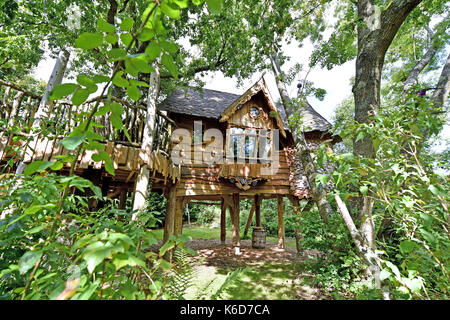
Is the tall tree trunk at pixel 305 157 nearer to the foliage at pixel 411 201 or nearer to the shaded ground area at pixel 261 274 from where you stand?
the shaded ground area at pixel 261 274

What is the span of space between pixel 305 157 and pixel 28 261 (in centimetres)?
412

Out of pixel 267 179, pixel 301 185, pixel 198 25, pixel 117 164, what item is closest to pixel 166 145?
pixel 117 164

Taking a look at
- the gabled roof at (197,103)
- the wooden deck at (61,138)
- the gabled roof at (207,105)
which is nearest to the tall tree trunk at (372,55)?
the wooden deck at (61,138)

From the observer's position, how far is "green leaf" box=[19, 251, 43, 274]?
598mm

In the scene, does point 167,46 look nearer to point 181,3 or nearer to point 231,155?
point 181,3

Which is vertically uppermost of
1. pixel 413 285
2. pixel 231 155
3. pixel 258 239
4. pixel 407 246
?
pixel 231 155

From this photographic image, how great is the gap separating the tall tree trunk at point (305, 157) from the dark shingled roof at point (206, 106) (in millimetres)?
4854

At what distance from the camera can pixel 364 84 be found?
3480 mm

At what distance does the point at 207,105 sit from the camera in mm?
11672

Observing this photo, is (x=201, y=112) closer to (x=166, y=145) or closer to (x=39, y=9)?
(x=166, y=145)

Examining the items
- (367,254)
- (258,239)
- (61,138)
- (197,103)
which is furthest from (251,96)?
(367,254)

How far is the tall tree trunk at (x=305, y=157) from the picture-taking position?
372 centimetres

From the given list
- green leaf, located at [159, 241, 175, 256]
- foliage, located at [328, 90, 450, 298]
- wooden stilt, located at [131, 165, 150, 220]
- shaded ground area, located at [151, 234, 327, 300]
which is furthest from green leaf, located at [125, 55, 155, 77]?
wooden stilt, located at [131, 165, 150, 220]

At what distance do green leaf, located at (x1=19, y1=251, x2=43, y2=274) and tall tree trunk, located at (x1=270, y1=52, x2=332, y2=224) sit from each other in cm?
323
